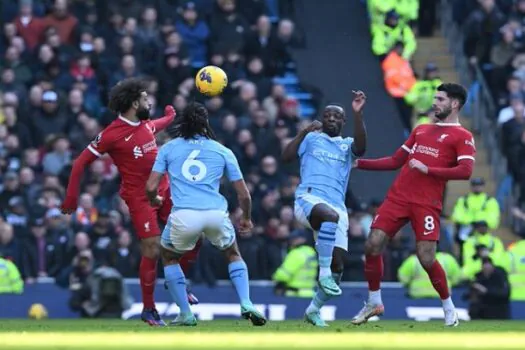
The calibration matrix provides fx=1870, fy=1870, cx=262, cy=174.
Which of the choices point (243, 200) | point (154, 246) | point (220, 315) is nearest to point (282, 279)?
point (220, 315)

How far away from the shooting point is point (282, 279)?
23781 mm

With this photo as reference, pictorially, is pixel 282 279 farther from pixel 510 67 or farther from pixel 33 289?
pixel 510 67

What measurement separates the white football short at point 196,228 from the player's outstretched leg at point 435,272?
6.98 ft

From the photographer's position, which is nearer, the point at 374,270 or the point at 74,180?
the point at 74,180

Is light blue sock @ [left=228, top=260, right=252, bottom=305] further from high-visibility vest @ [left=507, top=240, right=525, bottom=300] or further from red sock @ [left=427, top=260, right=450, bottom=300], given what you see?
high-visibility vest @ [left=507, top=240, right=525, bottom=300]

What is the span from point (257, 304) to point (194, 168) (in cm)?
645

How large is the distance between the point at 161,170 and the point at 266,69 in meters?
11.7

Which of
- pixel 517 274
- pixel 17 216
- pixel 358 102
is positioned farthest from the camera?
pixel 17 216

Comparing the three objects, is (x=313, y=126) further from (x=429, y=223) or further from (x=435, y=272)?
(x=435, y=272)

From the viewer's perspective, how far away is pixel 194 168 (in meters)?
17.3

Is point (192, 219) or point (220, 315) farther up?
point (192, 219)

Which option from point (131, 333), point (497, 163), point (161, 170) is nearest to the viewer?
point (131, 333)

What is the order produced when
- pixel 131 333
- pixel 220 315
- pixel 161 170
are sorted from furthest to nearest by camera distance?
1. pixel 220 315
2. pixel 161 170
3. pixel 131 333

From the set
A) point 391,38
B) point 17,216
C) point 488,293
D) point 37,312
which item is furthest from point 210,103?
point 488,293
